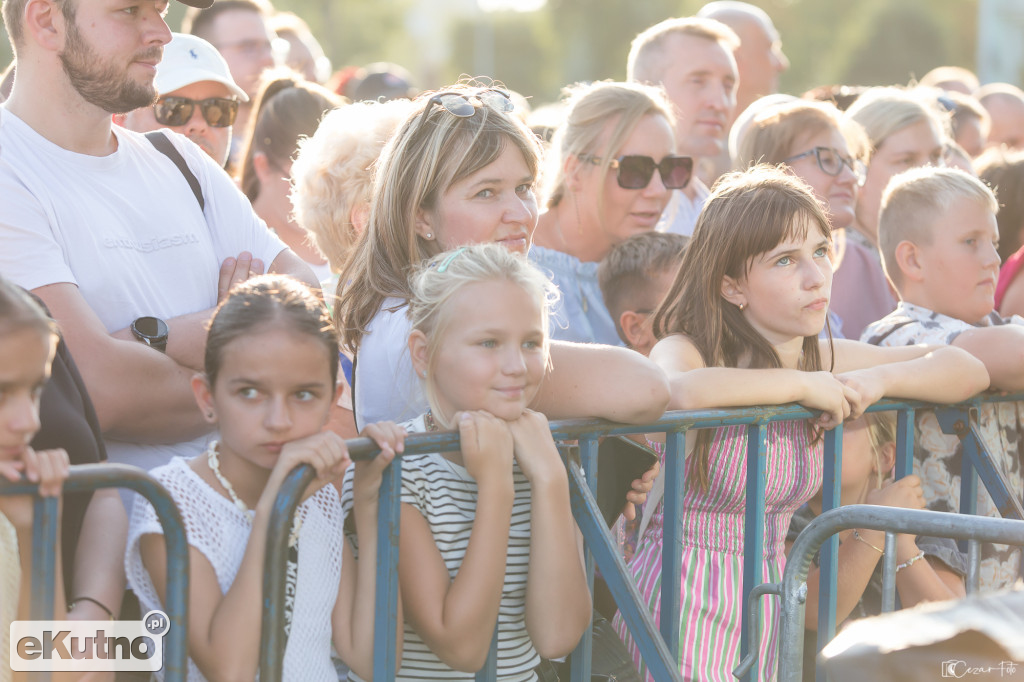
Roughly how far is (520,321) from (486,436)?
0.99 ft

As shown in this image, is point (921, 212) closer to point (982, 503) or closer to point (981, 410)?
point (981, 410)

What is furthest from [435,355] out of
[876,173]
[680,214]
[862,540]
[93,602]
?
[876,173]

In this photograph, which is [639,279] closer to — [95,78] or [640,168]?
[640,168]

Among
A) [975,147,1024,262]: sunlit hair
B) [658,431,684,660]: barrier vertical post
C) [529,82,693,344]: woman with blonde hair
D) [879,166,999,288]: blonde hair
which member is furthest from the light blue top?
[975,147,1024,262]: sunlit hair

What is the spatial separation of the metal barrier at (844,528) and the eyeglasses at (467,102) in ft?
4.53

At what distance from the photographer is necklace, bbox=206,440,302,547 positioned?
2.30 m

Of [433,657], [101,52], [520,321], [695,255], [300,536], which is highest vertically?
[101,52]

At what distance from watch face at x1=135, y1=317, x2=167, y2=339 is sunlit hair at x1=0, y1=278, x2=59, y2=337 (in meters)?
0.96

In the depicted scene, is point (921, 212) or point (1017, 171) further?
point (1017, 171)

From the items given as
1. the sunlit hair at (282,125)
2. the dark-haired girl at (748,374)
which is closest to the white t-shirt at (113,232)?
the dark-haired girl at (748,374)

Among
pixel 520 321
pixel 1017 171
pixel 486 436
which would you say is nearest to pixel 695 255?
pixel 520 321

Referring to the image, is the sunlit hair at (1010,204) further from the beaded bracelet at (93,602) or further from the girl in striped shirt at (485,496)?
the beaded bracelet at (93,602)

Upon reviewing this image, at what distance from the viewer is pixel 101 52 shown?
118 inches

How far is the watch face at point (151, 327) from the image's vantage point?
2922 mm
